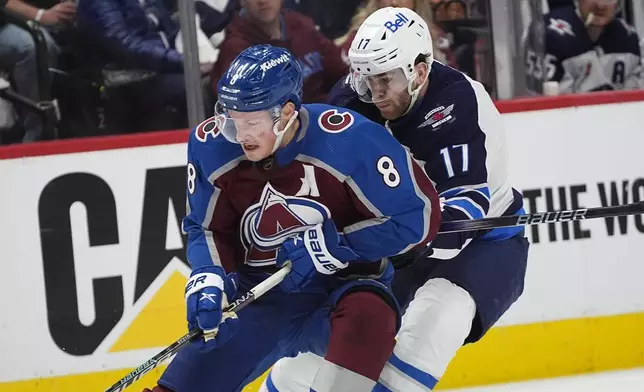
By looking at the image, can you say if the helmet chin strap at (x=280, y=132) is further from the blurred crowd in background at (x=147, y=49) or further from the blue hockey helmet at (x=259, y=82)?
the blurred crowd in background at (x=147, y=49)


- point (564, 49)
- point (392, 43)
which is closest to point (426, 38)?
Result: point (392, 43)

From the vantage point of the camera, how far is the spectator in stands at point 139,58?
12.7 feet

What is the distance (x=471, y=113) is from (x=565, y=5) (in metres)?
1.61

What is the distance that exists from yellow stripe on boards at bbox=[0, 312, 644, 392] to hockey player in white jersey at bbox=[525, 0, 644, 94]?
0.84 metres

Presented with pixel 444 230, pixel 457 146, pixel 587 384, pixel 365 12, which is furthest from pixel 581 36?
pixel 444 230

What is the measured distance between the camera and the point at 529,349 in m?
4.08

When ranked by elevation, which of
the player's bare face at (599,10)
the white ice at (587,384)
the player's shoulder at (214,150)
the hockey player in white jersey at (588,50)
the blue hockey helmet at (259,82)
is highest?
the blue hockey helmet at (259,82)

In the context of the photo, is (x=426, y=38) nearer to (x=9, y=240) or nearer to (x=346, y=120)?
(x=346, y=120)

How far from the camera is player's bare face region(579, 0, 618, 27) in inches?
173

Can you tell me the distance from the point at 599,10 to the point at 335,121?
84.6 inches

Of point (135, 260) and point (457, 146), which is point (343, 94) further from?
point (135, 260)

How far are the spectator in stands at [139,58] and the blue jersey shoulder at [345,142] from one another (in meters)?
1.45

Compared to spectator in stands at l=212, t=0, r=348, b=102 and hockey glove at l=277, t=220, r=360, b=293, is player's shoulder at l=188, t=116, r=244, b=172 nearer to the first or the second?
hockey glove at l=277, t=220, r=360, b=293

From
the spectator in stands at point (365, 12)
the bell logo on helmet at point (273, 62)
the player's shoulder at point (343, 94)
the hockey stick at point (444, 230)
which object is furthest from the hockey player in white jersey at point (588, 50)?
the bell logo on helmet at point (273, 62)
